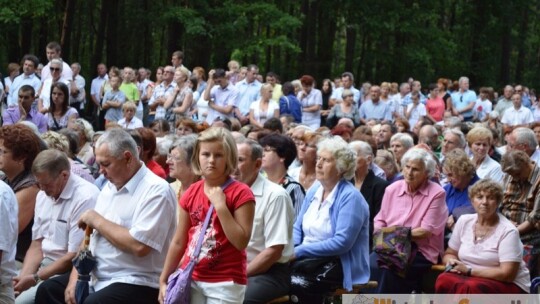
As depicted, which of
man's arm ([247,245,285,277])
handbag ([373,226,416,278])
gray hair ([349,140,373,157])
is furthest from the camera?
gray hair ([349,140,373,157])

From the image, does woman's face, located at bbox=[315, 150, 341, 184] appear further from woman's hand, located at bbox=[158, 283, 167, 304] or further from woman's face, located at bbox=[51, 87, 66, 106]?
woman's face, located at bbox=[51, 87, 66, 106]

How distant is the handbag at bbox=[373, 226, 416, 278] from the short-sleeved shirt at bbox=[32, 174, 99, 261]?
2.32m

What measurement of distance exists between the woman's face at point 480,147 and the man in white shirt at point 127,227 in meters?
4.83

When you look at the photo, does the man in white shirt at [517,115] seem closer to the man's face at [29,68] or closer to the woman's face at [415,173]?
Result: the man's face at [29,68]

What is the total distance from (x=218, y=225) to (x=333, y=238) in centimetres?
159

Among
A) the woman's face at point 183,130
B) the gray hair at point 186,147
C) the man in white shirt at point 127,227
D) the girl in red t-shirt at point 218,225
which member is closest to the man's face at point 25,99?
the woman's face at point 183,130

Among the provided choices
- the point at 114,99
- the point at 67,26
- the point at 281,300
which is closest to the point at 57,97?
the point at 114,99

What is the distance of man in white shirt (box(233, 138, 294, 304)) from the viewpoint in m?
6.25

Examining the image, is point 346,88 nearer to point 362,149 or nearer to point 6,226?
point 362,149

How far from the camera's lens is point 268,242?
6273 millimetres

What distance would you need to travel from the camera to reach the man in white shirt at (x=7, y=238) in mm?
5312

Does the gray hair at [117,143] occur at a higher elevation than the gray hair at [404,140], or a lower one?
higher

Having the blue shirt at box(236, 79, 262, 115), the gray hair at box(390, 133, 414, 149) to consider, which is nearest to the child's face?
the blue shirt at box(236, 79, 262, 115)

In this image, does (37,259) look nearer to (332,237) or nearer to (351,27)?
(332,237)
